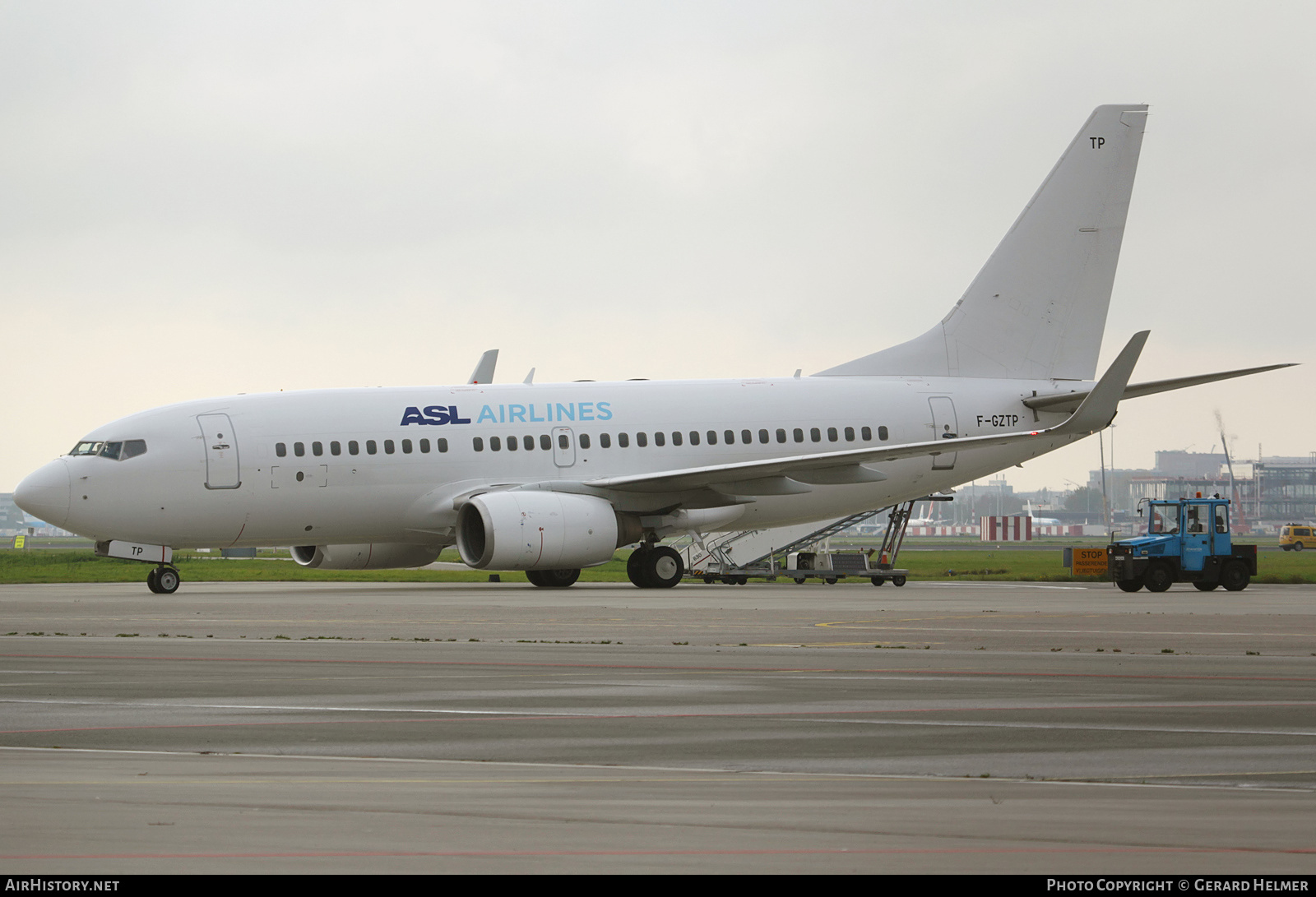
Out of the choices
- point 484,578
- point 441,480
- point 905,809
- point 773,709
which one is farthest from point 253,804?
point 484,578

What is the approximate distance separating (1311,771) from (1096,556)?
1329 inches

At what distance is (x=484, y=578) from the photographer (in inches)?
1714

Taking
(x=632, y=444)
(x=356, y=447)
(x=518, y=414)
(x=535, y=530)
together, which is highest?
(x=518, y=414)

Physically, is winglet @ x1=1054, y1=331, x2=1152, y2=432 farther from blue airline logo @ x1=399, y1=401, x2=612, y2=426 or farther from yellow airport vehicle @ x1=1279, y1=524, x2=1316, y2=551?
yellow airport vehicle @ x1=1279, y1=524, x2=1316, y2=551

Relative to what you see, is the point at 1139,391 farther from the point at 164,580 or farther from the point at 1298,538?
the point at 1298,538

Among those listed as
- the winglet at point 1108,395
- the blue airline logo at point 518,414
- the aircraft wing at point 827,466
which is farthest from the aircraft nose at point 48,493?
the winglet at point 1108,395

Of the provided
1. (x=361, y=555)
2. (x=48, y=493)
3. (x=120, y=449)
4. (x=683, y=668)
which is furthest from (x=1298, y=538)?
(x=683, y=668)

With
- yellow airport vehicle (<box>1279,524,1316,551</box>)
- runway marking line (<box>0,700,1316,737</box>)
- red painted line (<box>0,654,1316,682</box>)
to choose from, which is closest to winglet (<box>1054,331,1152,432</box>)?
red painted line (<box>0,654,1316,682</box>)

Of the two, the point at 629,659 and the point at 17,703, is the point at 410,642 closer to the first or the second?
the point at 629,659

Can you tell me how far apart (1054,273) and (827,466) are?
10030mm

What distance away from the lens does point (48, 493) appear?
109 ft

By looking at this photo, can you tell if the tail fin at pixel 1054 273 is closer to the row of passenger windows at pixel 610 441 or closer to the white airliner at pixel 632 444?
the white airliner at pixel 632 444

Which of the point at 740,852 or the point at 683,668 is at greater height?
the point at 683,668

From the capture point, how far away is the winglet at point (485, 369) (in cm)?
4247
